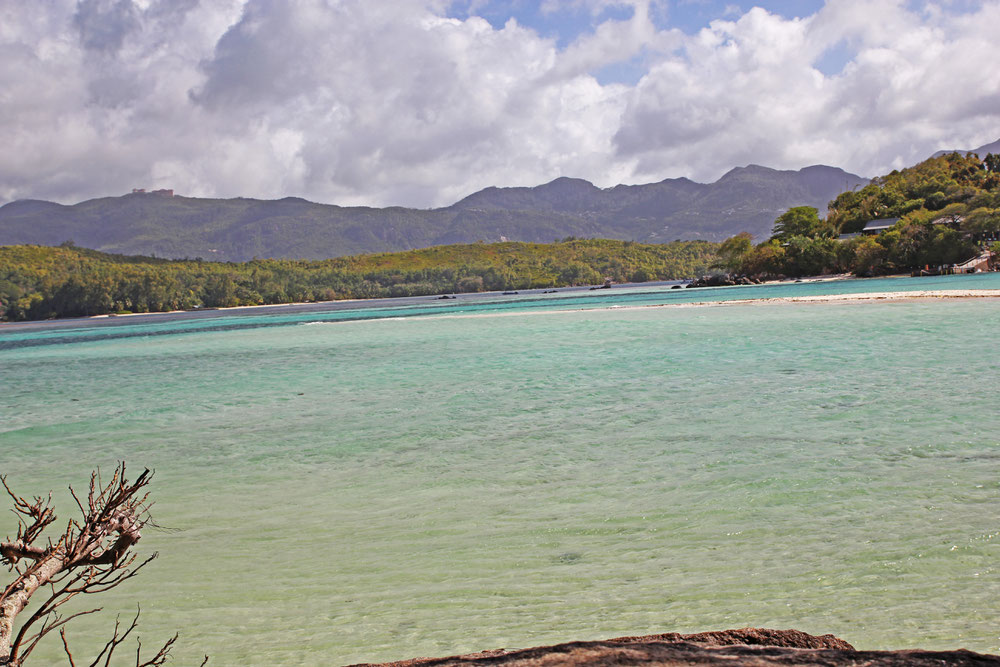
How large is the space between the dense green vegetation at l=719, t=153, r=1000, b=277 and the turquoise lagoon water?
7995cm

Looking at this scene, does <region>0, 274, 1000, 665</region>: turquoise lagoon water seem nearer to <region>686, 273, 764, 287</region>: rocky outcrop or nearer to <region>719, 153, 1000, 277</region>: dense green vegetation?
<region>719, 153, 1000, 277</region>: dense green vegetation

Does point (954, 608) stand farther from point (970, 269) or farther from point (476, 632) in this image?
point (970, 269)

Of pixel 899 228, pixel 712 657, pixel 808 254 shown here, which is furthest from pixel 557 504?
pixel 808 254

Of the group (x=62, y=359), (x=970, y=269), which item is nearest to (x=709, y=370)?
(x=62, y=359)

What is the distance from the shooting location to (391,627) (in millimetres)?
5465

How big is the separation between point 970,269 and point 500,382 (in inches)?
3387

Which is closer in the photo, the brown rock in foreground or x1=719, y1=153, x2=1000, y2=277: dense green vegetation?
the brown rock in foreground

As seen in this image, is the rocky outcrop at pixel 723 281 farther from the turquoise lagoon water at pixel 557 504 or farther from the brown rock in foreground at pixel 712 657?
the brown rock in foreground at pixel 712 657

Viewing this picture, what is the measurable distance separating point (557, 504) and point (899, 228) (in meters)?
100

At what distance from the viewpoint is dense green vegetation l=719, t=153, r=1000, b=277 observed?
87.9 m

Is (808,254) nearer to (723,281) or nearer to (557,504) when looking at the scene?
(723,281)

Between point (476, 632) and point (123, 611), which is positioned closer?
point (476, 632)

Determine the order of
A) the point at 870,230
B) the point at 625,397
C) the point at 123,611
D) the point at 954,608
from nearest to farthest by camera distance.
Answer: the point at 954,608 → the point at 123,611 → the point at 625,397 → the point at 870,230

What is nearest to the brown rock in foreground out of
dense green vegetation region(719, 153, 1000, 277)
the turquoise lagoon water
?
the turquoise lagoon water
